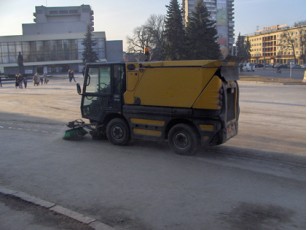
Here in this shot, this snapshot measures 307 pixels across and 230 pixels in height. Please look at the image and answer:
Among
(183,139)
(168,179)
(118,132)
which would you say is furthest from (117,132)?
(168,179)

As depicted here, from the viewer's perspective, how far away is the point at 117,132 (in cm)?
1106

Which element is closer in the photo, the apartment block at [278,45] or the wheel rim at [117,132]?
the wheel rim at [117,132]

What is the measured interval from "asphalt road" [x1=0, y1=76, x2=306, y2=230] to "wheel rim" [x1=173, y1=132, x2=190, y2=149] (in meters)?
0.35

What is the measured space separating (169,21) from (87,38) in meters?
48.2

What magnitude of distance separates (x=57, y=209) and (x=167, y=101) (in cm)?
455

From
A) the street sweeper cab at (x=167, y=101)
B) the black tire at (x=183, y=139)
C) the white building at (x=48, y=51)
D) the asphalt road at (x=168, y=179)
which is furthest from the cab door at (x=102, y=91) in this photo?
the white building at (x=48, y=51)

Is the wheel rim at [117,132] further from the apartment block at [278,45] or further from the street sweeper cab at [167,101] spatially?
the apartment block at [278,45]

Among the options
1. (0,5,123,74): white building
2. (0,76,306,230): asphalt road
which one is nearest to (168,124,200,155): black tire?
(0,76,306,230): asphalt road

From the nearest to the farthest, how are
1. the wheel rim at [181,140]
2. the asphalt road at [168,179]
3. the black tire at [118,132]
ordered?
the asphalt road at [168,179], the wheel rim at [181,140], the black tire at [118,132]

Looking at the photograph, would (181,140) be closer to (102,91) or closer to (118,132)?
(118,132)

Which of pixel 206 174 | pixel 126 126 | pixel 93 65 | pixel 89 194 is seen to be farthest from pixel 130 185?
pixel 93 65

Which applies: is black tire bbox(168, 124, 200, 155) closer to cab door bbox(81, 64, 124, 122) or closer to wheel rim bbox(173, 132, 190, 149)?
wheel rim bbox(173, 132, 190, 149)

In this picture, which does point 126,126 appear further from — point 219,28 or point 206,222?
point 219,28

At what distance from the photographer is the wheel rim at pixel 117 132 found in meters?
11.0
